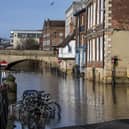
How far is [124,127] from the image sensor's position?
16.2 meters

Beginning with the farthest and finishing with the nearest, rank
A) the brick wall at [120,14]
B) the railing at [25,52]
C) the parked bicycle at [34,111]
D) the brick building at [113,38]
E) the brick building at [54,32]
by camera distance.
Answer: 1. the brick building at [54,32]
2. the railing at [25,52]
3. the brick wall at [120,14]
4. the brick building at [113,38]
5. the parked bicycle at [34,111]

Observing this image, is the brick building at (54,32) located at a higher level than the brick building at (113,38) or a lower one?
higher

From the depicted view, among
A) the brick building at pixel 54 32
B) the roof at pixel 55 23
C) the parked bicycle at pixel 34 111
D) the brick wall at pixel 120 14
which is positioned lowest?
the parked bicycle at pixel 34 111

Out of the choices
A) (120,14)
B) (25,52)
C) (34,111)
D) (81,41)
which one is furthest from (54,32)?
(34,111)

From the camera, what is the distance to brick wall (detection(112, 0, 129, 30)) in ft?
186

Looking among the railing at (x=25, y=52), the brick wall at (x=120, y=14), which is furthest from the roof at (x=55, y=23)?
the brick wall at (x=120, y=14)

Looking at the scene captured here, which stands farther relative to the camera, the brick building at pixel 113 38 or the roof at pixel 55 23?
the roof at pixel 55 23

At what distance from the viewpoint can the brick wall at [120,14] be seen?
5656 cm

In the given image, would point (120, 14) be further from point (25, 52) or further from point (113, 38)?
point (25, 52)

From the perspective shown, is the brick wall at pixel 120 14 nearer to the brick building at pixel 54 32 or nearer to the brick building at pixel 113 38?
the brick building at pixel 113 38

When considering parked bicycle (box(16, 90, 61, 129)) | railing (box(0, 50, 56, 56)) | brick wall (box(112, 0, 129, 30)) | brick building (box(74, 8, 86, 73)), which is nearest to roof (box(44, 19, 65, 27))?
railing (box(0, 50, 56, 56))

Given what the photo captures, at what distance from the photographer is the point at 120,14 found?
5703cm

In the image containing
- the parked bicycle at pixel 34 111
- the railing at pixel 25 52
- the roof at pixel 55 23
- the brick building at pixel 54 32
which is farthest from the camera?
the roof at pixel 55 23

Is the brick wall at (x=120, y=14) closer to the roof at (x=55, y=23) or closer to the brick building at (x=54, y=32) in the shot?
the brick building at (x=54, y=32)
